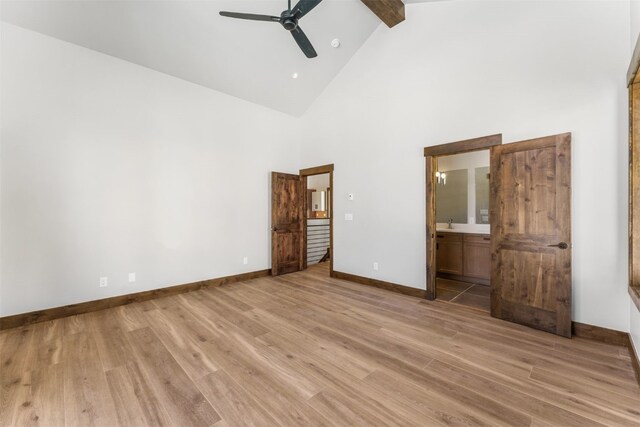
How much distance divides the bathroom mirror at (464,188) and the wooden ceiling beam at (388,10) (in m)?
2.44

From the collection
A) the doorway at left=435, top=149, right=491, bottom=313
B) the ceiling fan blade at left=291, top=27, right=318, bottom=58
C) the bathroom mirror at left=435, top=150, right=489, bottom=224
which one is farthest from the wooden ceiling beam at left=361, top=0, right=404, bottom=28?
the bathroom mirror at left=435, top=150, right=489, bottom=224

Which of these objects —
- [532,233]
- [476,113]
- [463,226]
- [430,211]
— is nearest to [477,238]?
[463,226]

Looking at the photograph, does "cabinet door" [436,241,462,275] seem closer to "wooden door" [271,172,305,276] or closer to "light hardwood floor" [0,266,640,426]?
"light hardwood floor" [0,266,640,426]

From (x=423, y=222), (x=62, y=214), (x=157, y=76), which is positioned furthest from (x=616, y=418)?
(x=157, y=76)

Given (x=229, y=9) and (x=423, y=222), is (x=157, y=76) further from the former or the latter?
(x=423, y=222)

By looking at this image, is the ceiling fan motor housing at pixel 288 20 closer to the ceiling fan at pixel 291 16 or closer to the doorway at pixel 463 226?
the ceiling fan at pixel 291 16

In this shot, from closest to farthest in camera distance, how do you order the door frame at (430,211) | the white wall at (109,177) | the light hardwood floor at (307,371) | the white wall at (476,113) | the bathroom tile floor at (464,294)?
1. the light hardwood floor at (307,371)
2. the white wall at (476,113)
3. the white wall at (109,177)
4. the bathroom tile floor at (464,294)
5. the door frame at (430,211)

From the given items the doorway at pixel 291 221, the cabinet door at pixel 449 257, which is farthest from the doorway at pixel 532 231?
the doorway at pixel 291 221

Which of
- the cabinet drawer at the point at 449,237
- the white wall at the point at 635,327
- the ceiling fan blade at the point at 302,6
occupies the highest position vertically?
the ceiling fan blade at the point at 302,6

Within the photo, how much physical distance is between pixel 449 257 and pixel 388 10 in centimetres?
416

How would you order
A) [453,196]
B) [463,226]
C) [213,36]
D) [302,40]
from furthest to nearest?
[453,196], [463,226], [213,36], [302,40]

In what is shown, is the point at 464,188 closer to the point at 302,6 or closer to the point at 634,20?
the point at 634,20

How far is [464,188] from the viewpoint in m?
5.14

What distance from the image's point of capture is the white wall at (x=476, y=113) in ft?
8.48
